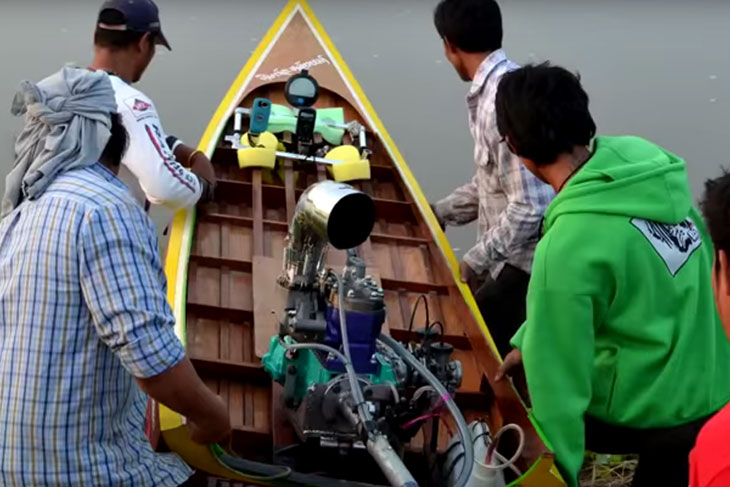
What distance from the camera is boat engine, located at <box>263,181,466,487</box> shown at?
2.00 meters

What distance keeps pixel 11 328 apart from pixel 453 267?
185cm

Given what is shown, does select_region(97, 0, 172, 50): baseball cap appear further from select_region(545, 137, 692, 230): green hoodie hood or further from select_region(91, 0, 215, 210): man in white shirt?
select_region(545, 137, 692, 230): green hoodie hood

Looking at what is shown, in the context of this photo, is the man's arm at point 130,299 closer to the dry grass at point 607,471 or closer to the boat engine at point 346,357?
the boat engine at point 346,357

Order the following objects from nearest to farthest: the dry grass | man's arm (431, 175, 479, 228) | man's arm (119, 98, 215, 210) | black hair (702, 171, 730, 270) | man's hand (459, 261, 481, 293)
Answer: black hair (702, 171, 730, 270) → man's arm (119, 98, 215, 210) → man's hand (459, 261, 481, 293) → the dry grass → man's arm (431, 175, 479, 228)

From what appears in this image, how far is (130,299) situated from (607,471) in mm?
2279

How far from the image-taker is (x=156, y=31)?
2.81m

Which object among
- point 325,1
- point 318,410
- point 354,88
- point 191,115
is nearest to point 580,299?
point 318,410

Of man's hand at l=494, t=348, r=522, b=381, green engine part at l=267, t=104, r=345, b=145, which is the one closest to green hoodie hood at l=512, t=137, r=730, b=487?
man's hand at l=494, t=348, r=522, b=381

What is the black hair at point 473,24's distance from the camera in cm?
290

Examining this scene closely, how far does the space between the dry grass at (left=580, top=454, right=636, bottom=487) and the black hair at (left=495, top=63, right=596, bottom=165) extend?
1.57 meters

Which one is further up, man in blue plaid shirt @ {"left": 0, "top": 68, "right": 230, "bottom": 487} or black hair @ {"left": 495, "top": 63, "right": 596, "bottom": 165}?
black hair @ {"left": 495, "top": 63, "right": 596, "bottom": 165}

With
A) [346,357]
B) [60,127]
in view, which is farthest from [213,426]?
[60,127]

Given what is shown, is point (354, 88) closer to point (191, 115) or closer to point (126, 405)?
point (191, 115)

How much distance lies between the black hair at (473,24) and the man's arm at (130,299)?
160cm
